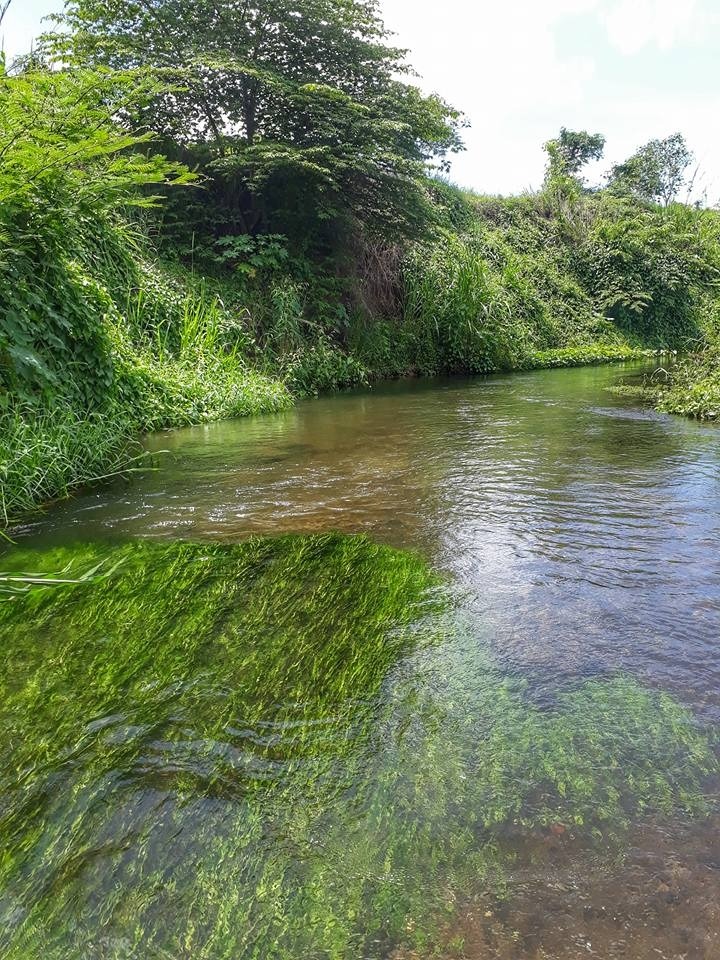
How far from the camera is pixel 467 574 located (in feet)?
8.96

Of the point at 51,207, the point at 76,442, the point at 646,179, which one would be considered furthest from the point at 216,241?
the point at 646,179

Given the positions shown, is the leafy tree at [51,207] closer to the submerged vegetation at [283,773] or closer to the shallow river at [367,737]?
the shallow river at [367,737]

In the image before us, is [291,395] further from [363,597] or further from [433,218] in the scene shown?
[363,597]

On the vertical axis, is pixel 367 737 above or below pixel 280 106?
below

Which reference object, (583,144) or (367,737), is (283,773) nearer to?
(367,737)

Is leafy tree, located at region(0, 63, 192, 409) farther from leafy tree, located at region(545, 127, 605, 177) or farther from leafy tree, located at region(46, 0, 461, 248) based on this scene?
A: leafy tree, located at region(545, 127, 605, 177)

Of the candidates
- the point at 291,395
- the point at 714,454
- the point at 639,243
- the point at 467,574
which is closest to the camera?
the point at 467,574

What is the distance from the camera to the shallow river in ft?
3.86

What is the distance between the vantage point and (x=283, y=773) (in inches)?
60.1

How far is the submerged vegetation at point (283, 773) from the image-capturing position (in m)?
1.19

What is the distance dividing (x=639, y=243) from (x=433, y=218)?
441 inches

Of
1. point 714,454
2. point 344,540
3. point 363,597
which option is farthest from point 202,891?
point 714,454

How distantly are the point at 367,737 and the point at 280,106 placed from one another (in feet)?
38.0

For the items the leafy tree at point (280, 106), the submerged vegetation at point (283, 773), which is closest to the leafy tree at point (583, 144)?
the leafy tree at point (280, 106)
